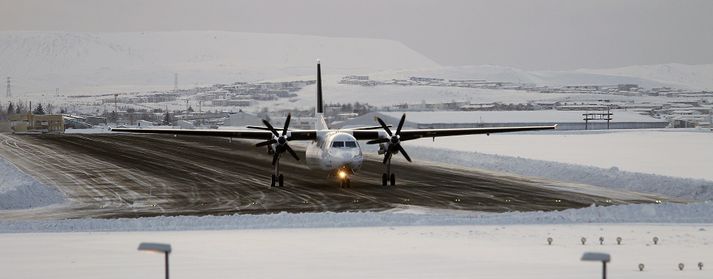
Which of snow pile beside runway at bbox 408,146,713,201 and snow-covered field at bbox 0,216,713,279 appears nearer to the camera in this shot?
snow-covered field at bbox 0,216,713,279

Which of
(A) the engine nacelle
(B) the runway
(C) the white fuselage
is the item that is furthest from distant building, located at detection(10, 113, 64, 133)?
(C) the white fuselage

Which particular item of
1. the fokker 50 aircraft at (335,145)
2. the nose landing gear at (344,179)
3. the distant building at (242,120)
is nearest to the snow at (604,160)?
the fokker 50 aircraft at (335,145)

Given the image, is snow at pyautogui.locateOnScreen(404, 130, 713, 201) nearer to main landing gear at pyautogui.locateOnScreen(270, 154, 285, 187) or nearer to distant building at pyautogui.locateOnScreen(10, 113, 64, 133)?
main landing gear at pyautogui.locateOnScreen(270, 154, 285, 187)

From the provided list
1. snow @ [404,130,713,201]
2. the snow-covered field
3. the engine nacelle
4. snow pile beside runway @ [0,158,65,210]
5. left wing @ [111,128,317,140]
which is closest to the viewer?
the snow-covered field

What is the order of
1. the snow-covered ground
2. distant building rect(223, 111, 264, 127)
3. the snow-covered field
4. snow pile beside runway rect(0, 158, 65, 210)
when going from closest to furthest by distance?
the snow-covered field, snow pile beside runway rect(0, 158, 65, 210), the snow-covered ground, distant building rect(223, 111, 264, 127)

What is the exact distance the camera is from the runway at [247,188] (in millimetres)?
41969

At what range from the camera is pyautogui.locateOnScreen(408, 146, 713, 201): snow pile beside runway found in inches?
1854

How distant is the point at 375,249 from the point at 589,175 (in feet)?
99.9

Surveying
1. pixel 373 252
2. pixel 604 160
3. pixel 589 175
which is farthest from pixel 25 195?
pixel 604 160

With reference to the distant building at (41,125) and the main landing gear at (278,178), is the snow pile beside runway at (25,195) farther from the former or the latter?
the distant building at (41,125)

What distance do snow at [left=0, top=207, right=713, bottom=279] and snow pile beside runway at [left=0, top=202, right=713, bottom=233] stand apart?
0.24 feet

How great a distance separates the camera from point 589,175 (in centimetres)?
5547

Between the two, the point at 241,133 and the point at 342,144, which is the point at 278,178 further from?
the point at 342,144

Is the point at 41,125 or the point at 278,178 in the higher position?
the point at 278,178
